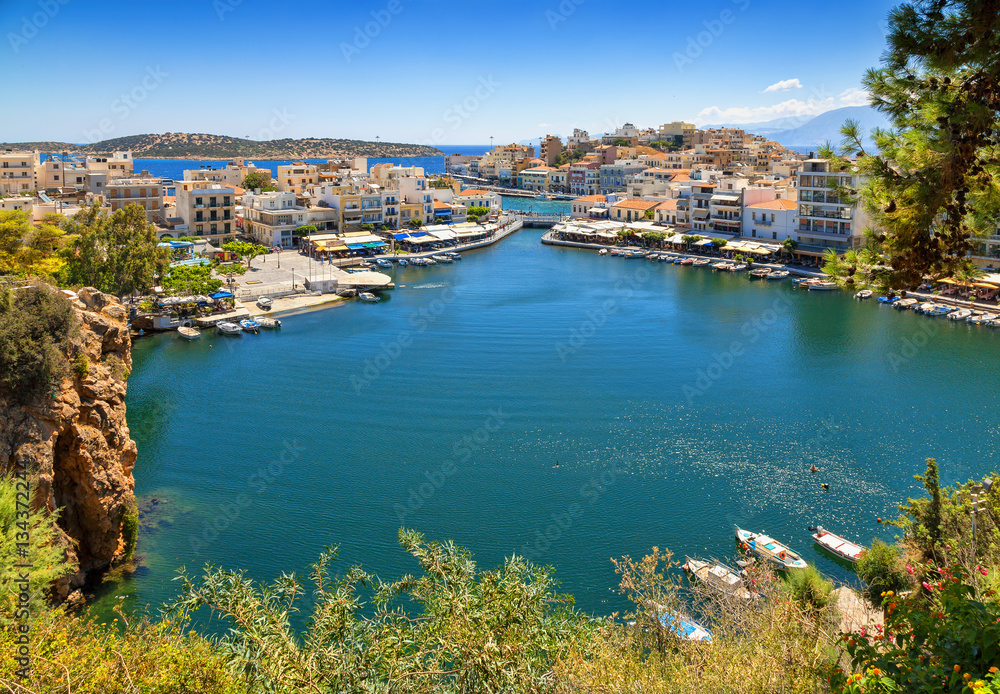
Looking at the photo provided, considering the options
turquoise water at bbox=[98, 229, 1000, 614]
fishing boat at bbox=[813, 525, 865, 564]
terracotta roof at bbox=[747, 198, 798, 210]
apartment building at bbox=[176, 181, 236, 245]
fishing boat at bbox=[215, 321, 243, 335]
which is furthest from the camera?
terracotta roof at bbox=[747, 198, 798, 210]

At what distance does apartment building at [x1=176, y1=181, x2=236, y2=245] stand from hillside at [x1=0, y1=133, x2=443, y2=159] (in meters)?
79.5

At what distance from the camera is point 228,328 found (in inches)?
848

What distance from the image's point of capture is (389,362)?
18.5 m

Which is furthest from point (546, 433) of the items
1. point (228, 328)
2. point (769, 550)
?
point (228, 328)

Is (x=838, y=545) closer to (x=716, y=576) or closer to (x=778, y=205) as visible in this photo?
(x=716, y=576)

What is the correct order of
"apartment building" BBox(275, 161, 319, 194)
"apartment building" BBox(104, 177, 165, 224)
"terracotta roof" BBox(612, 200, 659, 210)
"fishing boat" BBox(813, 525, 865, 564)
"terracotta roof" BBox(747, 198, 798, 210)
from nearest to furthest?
"fishing boat" BBox(813, 525, 865, 564)
"apartment building" BBox(104, 177, 165, 224)
"terracotta roof" BBox(747, 198, 798, 210)
"terracotta roof" BBox(612, 200, 659, 210)
"apartment building" BBox(275, 161, 319, 194)

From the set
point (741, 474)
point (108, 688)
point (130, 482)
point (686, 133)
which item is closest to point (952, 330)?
point (741, 474)

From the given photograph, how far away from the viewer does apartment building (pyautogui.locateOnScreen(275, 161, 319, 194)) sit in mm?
→ 44841

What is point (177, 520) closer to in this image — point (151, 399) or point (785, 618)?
point (151, 399)

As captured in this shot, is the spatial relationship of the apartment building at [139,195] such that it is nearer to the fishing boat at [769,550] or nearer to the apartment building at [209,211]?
the apartment building at [209,211]

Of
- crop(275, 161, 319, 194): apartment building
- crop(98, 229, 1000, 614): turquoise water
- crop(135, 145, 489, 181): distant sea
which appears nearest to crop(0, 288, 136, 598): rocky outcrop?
crop(98, 229, 1000, 614): turquoise water

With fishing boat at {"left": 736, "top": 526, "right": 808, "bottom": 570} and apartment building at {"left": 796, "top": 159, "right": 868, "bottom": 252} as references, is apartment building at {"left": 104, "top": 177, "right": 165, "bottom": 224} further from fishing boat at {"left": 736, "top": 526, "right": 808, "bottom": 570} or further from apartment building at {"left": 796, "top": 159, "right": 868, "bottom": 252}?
fishing boat at {"left": 736, "top": 526, "right": 808, "bottom": 570}

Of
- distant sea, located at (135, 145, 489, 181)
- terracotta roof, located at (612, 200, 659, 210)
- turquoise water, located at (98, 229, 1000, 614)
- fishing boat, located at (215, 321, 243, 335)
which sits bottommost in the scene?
turquoise water, located at (98, 229, 1000, 614)

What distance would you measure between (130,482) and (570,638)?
25.0 ft
